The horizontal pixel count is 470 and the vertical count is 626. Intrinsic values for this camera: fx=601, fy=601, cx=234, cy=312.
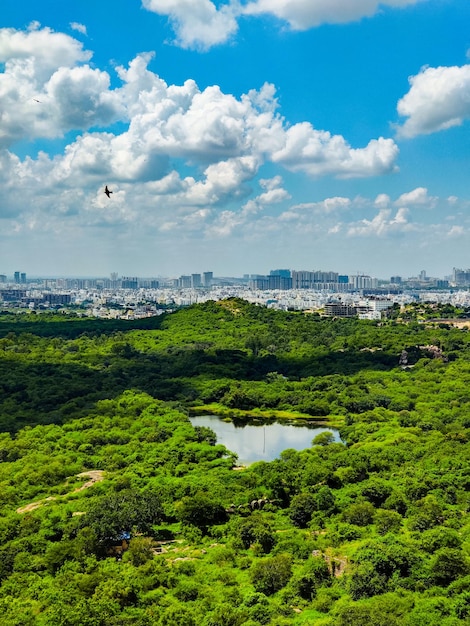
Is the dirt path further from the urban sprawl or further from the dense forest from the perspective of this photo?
the urban sprawl

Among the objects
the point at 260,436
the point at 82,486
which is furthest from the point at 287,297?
the point at 82,486

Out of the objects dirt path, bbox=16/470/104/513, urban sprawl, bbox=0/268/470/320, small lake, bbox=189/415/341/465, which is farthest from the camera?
urban sprawl, bbox=0/268/470/320

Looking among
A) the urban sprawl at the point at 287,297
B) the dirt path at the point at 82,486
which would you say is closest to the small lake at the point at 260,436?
the dirt path at the point at 82,486

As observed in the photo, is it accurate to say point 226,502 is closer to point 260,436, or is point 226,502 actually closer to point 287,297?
point 260,436

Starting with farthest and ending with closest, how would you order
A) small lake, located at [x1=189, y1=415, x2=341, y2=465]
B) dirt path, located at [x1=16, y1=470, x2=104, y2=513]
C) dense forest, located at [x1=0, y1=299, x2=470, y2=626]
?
small lake, located at [x1=189, y1=415, x2=341, y2=465], dirt path, located at [x1=16, y1=470, x2=104, y2=513], dense forest, located at [x1=0, y1=299, x2=470, y2=626]

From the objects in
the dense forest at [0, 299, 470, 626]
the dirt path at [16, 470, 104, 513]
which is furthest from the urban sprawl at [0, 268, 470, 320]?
the dirt path at [16, 470, 104, 513]

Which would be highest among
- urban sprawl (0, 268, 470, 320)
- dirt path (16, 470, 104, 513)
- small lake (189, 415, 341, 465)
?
urban sprawl (0, 268, 470, 320)

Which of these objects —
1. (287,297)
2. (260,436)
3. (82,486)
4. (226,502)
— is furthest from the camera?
(287,297)
